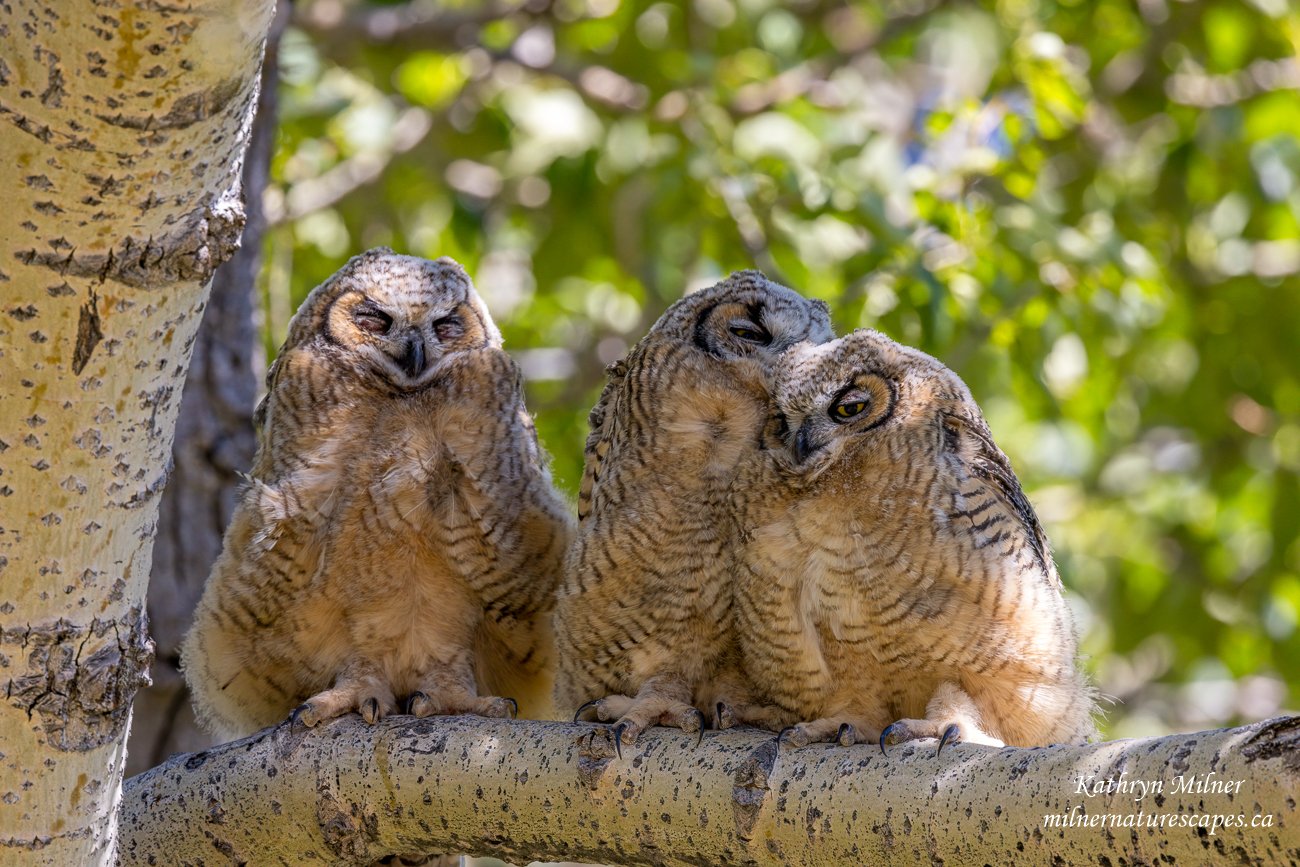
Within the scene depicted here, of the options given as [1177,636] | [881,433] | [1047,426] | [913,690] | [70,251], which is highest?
[70,251]

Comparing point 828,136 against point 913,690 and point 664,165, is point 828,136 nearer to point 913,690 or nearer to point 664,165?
point 664,165

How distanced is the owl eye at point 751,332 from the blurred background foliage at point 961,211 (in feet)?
2.33

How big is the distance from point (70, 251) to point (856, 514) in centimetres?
159

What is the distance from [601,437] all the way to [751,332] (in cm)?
45

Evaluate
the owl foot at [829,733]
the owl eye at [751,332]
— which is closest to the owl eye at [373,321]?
the owl eye at [751,332]

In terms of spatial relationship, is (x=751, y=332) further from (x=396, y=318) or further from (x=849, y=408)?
(x=396, y=318)

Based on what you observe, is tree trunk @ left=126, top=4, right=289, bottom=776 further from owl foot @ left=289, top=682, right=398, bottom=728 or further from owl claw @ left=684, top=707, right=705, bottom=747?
owl claw @ left=684, top=707, right=705, bottom=747

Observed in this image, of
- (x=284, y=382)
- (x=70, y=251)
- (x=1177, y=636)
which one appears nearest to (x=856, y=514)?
(x=284, y=382)

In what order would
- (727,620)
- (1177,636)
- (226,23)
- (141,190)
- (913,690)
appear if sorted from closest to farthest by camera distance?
(226,23)
(141,190)
(913,690)
(727,620)
(1177,636)

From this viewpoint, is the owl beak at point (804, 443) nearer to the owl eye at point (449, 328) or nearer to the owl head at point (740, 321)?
the owl head at point (740, 321)

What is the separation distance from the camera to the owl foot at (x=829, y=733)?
2.44 metres

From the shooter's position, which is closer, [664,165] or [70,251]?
[70,251]

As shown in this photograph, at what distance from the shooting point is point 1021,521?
114 inches

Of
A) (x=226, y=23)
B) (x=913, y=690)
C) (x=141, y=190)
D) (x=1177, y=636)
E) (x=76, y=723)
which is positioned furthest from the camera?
(x=1177, y=636)
